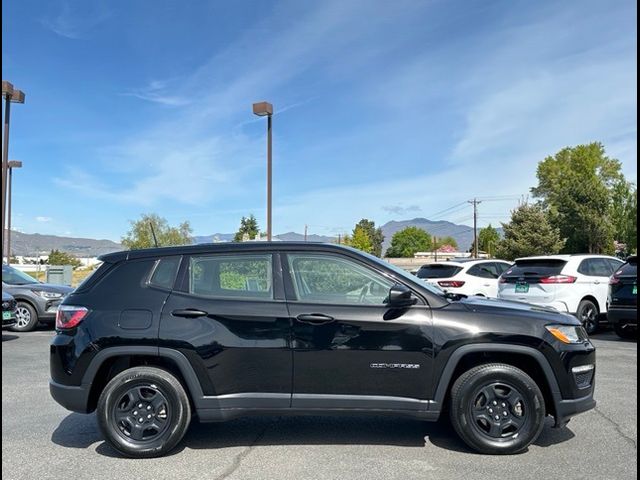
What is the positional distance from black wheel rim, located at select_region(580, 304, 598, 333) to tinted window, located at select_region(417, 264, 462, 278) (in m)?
3.19

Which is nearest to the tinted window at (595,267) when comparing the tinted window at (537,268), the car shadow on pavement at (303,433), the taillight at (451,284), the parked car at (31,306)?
the tinted window at (537,268)

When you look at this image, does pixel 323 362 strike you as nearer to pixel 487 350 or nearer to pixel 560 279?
pixel 487 350

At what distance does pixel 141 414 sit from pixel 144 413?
0.03m

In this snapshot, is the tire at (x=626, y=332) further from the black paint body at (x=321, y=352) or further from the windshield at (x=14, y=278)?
the windshield at (x=14, y=278)

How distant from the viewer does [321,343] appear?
4.38 metres

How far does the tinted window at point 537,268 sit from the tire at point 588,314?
83cm

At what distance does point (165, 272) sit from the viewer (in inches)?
185

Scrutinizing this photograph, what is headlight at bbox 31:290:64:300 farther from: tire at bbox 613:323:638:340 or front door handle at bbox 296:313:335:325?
tire at bbox 613:323:638:340

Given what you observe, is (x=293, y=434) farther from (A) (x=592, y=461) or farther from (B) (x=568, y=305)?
(B) (x=568, y=305)

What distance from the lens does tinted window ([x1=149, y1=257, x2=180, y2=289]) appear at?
183 inches

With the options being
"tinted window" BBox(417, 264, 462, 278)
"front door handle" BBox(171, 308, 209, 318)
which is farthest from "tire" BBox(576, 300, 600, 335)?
"front door handle" BBox(171, 308, 209, 318)

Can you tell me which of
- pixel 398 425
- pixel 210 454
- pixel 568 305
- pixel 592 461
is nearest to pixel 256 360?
pixel 210 454

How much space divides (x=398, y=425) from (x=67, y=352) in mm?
3020

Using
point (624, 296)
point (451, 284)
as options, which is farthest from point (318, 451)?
point (451, 284)
